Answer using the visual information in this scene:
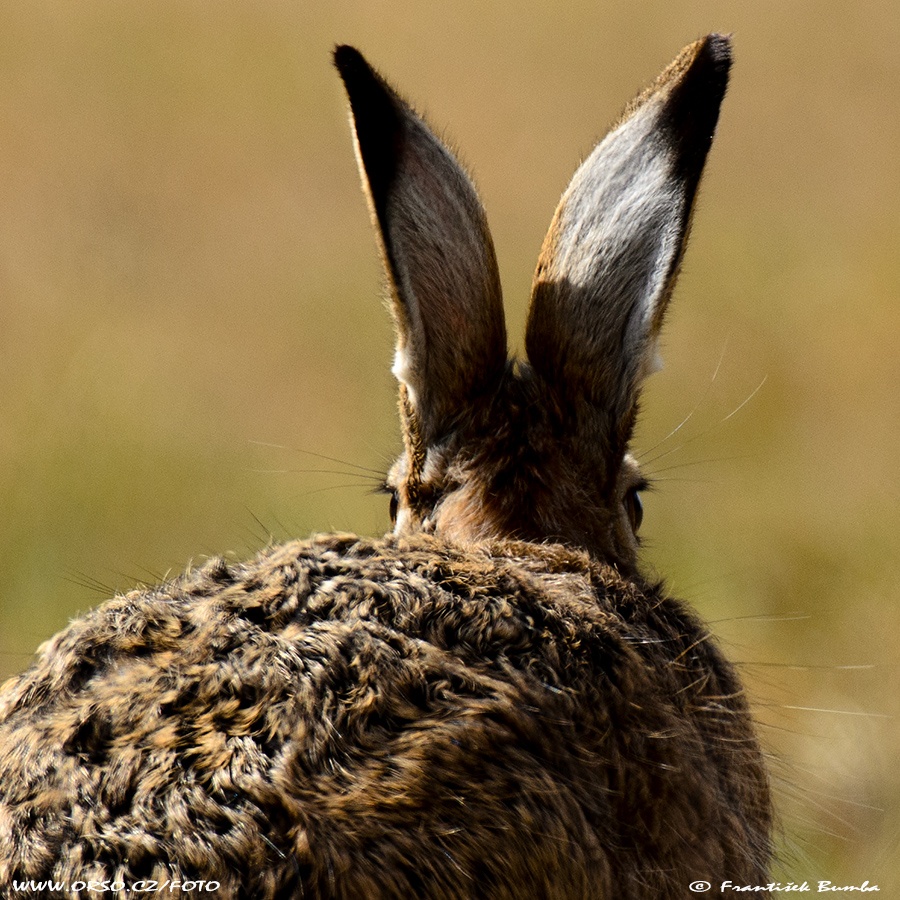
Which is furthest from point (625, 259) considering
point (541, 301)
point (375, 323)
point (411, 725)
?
point (375, 323)

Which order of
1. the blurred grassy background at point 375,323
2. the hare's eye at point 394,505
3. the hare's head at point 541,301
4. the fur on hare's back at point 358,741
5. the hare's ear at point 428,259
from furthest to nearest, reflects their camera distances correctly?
the blurred grassy background at point 375,323
the hare's eye at point 394,505
the hare's ear at point 428,259
the hare's head at point 541,301
the fur on hare's back at point 358,741

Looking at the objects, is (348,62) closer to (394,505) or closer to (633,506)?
(394,505)

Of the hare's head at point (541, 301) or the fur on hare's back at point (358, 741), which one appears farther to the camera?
the hare's head at point (541, 301)

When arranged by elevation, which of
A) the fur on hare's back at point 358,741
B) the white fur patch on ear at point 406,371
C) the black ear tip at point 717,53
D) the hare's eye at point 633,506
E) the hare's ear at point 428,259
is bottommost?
the fur on hare's back at point 358,741

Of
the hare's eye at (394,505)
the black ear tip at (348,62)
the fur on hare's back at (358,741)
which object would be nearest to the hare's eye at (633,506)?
the hare's eye at (394,505)

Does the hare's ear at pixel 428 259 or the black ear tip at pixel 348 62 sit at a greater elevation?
the black ear tip at pixel 348 62

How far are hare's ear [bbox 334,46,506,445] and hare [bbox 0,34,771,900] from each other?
0.27m

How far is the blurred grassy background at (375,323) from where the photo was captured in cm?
835

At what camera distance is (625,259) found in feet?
17.3

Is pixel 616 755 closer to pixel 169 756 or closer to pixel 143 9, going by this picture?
pixel 169 756

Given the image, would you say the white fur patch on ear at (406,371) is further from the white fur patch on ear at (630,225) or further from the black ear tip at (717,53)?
the black ear tip at (717,53)

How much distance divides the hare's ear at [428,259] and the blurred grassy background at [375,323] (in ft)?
2.46

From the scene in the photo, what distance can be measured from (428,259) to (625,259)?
1.96 ft

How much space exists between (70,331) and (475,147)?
16.3 feet
